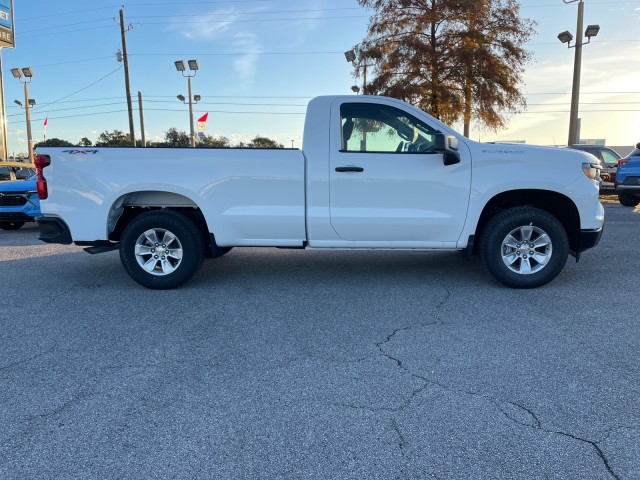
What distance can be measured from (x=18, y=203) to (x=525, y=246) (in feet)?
33.6

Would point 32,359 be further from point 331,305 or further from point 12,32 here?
point 12,32

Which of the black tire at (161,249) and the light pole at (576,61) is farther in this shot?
the light pole at (576,61)

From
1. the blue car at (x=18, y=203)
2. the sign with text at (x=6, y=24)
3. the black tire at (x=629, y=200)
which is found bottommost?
the black tire at (x=629, y=200)

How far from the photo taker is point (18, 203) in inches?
401

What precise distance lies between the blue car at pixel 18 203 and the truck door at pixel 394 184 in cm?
805

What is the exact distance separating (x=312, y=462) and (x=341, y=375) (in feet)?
3.08

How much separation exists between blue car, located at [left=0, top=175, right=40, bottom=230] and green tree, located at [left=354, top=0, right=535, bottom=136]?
43.5 ft

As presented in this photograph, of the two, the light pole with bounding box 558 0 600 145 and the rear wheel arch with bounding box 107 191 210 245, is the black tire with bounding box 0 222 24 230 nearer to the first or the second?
the rear wheel arch with bounding box 107 191 210 245

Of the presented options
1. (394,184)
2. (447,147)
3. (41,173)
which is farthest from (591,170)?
(41,173)

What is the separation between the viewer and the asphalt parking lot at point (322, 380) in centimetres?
233

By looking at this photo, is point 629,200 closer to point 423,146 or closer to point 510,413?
point 423,146

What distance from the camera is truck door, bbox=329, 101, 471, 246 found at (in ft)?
16.7

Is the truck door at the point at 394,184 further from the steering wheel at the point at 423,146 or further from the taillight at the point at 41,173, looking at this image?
the taillight at the point at 41,173

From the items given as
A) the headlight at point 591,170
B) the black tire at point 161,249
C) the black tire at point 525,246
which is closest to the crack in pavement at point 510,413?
the black tire at point 525,246
